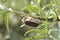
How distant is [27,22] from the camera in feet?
1.78

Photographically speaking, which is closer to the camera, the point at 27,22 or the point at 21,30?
the point at 27,22

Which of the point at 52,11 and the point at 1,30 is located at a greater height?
the point at 52,11

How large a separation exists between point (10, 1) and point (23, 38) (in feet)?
0.67

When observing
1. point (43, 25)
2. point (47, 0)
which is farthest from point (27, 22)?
point (47, 0)

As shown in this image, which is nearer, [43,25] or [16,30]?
[43,25]

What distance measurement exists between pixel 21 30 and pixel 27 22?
0.40m

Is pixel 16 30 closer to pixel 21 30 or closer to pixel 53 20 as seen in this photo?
pixel 21 30

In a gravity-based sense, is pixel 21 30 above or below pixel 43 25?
below

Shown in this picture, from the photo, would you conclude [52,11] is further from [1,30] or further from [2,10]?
[1,30]

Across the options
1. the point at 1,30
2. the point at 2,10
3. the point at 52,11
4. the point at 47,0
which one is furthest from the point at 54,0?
the point at 1,30

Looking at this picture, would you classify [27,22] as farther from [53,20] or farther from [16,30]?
[16,30]

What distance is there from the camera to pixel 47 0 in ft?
2.55

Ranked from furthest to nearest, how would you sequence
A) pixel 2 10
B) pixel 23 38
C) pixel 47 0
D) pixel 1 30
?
pixel 1 30
pixel 23 38
pixel 47 0
pixel 2 10

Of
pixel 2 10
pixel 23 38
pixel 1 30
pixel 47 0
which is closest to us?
pixel 2 10
